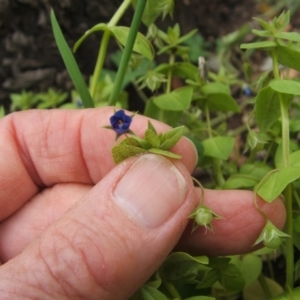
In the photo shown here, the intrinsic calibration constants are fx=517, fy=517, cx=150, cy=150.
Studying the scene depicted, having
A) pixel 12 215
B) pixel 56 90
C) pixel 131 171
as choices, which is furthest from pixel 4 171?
pixel 56 90

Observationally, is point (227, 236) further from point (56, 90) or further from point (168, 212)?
point (56, 90)

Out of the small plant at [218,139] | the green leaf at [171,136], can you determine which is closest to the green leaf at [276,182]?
the small plant at [218,139]

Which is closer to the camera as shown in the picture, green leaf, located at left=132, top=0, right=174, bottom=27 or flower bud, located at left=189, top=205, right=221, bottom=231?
flower bud, located at left=189, top=205, right=221, bottom=231

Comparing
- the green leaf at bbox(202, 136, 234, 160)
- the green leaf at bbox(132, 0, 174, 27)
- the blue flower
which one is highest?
the green leaf at bbox(132, 0, 174, 27)

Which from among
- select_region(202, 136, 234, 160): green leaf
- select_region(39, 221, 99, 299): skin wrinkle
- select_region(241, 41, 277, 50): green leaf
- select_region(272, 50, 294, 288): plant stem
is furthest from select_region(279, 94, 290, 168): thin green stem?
select_region(39, 221, 99, 299): skin wrinkle

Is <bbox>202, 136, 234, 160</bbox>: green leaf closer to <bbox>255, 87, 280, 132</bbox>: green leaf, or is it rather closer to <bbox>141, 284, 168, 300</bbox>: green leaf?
<bbox>255, 87, 280, 132</bbox>: green leaf

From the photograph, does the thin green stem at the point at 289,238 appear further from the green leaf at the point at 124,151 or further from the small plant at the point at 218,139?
the green leaf at the point at 124,151
